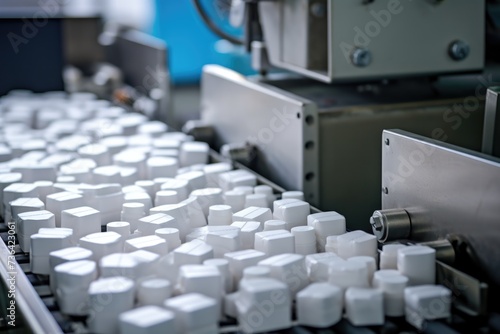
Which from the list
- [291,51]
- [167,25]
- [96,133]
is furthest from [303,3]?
[167,25]

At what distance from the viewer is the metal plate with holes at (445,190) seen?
955mm

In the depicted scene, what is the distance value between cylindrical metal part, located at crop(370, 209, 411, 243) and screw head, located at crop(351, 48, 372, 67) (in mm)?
404

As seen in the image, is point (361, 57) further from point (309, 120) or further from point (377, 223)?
point (377, 223)

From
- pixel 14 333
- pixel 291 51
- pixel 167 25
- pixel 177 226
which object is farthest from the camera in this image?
pixel 167 25

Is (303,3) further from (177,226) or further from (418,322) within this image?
(418,322)

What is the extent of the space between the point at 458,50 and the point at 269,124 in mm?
420

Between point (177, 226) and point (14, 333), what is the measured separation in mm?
307

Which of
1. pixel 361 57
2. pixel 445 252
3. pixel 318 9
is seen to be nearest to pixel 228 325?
pixel 445 252

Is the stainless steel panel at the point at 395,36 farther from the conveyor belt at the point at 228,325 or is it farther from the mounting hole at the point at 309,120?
the conveyor belt at the point at 228,325

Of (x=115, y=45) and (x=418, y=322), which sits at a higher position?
(x=115, y=45)

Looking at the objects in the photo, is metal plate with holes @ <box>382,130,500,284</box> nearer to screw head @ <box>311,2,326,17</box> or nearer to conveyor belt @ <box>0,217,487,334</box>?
conveyor belt @ <box>0,217,487,334</box>

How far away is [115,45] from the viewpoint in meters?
2.95

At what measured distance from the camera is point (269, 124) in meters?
1.56

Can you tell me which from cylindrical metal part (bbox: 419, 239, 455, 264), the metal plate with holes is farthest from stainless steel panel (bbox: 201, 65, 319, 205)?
cylindrical metal part (bbox: 419, 239, 455, 264)
